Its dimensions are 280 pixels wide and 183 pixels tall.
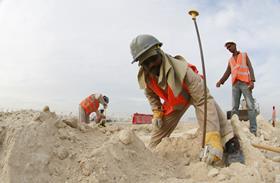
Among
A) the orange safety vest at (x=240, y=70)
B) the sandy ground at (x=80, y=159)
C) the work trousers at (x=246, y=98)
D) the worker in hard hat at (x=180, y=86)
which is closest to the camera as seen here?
the sandy ground at (x=80, y=159)

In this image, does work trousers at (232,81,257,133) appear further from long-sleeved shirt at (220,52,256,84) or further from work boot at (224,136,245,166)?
work boot at (224,136,245,166)

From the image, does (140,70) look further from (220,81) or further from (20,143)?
(220,81)

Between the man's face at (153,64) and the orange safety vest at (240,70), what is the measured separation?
3.12 metres

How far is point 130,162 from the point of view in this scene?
2484 millimetres

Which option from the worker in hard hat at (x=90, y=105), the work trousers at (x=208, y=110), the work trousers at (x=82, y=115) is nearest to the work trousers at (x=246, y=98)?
the work trousers at (x=208, y=110)

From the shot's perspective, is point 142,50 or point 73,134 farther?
point 142,50

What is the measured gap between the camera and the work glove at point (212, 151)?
2977 millimetres

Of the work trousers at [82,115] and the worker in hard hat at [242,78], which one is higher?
the worker in hard hat at [242,78]

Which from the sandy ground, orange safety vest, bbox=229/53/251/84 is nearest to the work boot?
the sandy ground

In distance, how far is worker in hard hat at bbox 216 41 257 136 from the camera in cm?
600

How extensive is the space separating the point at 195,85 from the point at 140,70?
64 cm

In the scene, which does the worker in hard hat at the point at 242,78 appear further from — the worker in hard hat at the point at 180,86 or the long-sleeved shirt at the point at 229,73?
the worker in hard hat at the point at 180,86

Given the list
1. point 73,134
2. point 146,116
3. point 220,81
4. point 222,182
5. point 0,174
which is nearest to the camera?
point 0,174

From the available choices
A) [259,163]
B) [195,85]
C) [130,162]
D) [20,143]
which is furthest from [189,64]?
[20,143]
